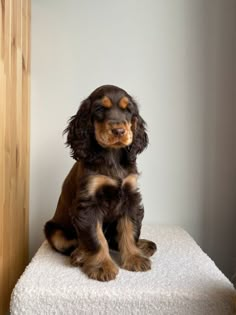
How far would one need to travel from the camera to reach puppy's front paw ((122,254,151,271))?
1208 millimetres

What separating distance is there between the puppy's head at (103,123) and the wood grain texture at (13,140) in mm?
251

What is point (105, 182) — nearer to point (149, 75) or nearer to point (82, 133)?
point (82, 133)

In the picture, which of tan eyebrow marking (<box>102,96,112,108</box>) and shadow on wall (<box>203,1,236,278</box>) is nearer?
tan eyebrow marking (<box>102,96,112,108</box>)

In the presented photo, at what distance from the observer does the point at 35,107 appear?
6.01 feet

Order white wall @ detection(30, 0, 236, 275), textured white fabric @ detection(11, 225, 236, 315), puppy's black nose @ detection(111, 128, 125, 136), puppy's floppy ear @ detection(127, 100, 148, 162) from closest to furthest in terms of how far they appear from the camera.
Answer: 1. textured white fabric @ detection(11, 225, 236, 315)
2. puppy's black nose @ detection(111, 128, 125, 136)
3. puppy's floppy ear @ detection(127, 100, 148, 162)
4. white wall @ detection(30, 0, 236, 275)

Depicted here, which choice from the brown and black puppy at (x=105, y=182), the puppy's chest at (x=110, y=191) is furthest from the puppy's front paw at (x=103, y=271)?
the puppy's chest at (x=110, y=191)

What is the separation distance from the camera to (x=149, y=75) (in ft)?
6.04

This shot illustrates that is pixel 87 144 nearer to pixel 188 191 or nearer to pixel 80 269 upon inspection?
pixel 80 269

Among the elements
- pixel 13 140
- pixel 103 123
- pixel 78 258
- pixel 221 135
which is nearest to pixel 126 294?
pixel 78 258

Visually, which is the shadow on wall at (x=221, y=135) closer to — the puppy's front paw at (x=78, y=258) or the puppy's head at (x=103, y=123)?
the puppy's head at (x=103, y=123)

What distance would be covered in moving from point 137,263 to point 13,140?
2.08 feet

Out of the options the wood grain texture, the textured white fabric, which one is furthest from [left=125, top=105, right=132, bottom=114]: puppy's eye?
the textured white fabric

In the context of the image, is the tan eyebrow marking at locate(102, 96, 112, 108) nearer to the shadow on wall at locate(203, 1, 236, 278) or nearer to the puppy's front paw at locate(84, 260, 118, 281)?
the puppy's front paw at locate(84, 260, 118, 281)

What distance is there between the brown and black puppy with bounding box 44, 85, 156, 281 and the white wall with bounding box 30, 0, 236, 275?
0.53 metres
